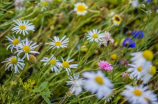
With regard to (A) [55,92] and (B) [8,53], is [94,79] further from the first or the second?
(B) [8,53]

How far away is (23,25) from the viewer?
937 millimetres

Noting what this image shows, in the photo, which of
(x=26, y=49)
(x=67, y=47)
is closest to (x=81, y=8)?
(x=67, y=47)

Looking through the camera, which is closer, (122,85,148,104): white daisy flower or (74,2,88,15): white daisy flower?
(122,85,148,104): white daisy flower

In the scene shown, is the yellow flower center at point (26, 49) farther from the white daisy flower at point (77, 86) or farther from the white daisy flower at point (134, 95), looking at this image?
the white daisy flower at point (134, 95)

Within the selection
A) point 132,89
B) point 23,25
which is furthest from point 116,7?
point 132,89

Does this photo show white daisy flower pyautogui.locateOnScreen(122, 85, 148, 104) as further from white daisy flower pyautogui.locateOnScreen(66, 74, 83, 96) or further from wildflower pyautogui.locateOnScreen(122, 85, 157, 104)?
white daisy flower pyautogui.locateOnScreen(66, 74, 83, 96)

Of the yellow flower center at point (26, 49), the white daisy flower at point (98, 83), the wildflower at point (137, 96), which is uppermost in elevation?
the yellow flower center at point (26, 49)

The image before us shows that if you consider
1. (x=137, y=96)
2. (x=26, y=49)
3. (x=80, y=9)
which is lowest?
(x=137, y=96)

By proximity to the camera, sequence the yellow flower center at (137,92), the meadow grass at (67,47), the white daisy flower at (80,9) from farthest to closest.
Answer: the white daisy flower at (80,9) → the meadow grass at (67,47) → the yellow flower center at (137,92)

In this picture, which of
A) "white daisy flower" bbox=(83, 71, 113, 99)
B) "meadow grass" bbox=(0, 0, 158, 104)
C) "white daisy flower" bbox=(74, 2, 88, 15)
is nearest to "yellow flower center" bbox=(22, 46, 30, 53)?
"meadow grass" bbox=(0, 0, 158, 104)

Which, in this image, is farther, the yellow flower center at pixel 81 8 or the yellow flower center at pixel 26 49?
the yellow flower center at pixel 81 8

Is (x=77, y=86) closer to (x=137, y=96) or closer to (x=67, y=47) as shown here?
(x=137, y=96)

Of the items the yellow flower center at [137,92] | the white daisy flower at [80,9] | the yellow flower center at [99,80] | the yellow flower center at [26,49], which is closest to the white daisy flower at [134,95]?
the yellow flower center at [137,92]

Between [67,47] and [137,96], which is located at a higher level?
[67,47]
